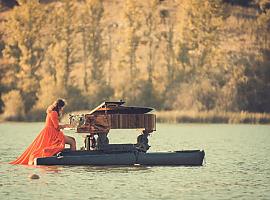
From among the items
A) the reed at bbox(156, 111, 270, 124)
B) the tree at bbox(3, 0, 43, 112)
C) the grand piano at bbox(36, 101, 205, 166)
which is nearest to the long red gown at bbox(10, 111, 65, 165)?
the grand piano at bbox(36, 101, 205, 166)

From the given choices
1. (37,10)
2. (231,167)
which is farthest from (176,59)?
(231,167)

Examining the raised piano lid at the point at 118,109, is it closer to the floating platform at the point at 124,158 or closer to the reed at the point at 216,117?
the floating platform at the point at 124,158

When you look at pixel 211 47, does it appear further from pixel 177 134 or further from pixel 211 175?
pixel 211 175

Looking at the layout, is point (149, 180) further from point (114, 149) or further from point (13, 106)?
point (13, 106)

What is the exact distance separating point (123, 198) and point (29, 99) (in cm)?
6128

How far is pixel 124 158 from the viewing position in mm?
33781

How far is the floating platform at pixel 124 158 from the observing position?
33344 mm

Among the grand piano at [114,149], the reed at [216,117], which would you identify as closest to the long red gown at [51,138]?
the grand piano at [114,149]

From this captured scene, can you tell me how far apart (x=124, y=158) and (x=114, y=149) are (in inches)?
22.1

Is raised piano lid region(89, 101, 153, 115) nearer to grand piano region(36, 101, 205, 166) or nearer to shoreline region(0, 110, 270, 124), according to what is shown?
grand piano region(36, 101, 205, 166)

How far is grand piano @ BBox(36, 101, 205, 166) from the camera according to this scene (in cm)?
3334

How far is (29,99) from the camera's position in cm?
8619

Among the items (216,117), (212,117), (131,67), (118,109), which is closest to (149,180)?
(118,109)

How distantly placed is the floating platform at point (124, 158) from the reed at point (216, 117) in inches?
1666
